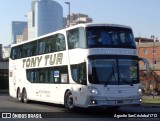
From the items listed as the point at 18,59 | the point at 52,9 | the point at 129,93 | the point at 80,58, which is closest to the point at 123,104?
the point at 129,93

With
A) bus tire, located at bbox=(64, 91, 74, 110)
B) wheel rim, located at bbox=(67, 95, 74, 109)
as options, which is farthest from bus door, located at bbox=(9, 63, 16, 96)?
wheel rim, located at bbox=(67, 95, 74, 109)

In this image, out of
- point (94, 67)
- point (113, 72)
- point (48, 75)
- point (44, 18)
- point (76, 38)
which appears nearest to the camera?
point (94, 67)

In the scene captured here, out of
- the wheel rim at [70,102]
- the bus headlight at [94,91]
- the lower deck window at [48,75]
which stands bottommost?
the wheel rim at [70,102]

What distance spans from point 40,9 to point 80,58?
58911 millimetres

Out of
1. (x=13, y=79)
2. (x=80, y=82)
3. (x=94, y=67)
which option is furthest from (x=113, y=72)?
(x=13, y=79)

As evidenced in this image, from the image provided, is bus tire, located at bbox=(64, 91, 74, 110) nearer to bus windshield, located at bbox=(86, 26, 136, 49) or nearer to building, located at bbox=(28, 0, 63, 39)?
bus windshield, located at bbox=(86, 26, 136, 49)

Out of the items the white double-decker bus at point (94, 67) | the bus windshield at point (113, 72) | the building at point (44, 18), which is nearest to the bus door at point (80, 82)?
the white double-decker bus at point (94, 67)

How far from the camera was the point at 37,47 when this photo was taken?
79.7 feet

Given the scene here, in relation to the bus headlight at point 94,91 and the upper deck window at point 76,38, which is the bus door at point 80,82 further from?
the upper deck window at point 76,38

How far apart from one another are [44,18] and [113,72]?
54679mm

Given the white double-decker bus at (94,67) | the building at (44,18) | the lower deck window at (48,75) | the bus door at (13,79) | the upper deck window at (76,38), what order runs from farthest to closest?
the building at (44,18)
the bus door at (13,79)
the lower deck window at (48,75)
the upper deck window at (76,38)
the white double-decker bus at (94,67)

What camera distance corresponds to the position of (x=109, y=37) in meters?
18.2

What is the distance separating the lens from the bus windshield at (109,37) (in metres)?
17.9

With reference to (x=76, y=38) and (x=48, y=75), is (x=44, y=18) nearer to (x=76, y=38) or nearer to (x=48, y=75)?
(x=48, y=75)
